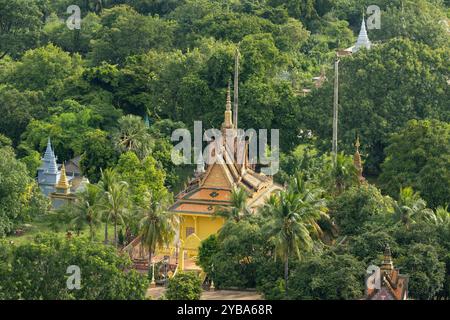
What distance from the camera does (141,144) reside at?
95312 mm

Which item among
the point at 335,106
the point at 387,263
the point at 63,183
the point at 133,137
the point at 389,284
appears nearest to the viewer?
the point at 389,284

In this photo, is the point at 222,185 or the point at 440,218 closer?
the point at 440,218

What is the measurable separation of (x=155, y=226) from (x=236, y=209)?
3725 mm

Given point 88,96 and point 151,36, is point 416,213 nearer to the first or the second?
point 88,96

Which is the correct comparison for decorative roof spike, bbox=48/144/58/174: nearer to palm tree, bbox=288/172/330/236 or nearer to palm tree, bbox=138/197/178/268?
palm tree, bbox=138/197/178/268

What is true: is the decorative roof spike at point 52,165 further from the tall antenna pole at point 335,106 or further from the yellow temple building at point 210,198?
the tall antenna pole at point 335,106

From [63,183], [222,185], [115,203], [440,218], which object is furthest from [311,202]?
[63,183]

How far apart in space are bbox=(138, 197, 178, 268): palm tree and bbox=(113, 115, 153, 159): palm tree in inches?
628

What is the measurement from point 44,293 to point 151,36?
5141 cm

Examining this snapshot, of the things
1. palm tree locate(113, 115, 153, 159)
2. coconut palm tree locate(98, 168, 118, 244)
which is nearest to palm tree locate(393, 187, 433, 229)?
coconut palm tree locate(98, 168, 118, 244)

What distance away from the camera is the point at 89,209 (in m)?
80.8

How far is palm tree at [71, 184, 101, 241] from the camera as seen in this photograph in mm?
80812

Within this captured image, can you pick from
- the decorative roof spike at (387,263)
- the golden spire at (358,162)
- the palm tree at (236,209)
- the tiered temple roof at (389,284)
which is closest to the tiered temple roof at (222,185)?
the palm tree at (236,209)

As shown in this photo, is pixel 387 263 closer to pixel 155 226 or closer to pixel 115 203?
pixel 155 226
